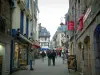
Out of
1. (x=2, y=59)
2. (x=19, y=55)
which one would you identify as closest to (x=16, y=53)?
(x=19, y=55)

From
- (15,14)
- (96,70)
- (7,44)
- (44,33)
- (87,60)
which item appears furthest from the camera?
(44,33)

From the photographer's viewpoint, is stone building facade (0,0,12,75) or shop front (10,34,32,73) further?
shop front (10,34,32,73)

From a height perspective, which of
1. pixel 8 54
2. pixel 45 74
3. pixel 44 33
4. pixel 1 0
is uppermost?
pixel 44 33

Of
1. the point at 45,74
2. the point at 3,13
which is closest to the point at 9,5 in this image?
the point at 3,13

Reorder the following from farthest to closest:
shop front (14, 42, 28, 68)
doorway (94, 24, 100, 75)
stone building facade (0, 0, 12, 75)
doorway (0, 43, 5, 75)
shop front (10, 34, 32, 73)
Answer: shop front (14, 42, 28, 68)
shop front (10, 34, 32, 73)
doorway (0, 43, 5, 75)
stone building facade (0, 0, 12, 75)
doorway (94, 24, 100, 75)

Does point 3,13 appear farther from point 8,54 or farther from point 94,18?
point 94,18

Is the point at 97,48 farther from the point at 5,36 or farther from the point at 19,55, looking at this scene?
the point at 19,55

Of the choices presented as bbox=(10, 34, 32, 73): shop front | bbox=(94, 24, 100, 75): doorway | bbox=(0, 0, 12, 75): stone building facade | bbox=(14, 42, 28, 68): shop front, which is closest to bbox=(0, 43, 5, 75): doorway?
bbox=(0, 0, 12, 75): stone building facade

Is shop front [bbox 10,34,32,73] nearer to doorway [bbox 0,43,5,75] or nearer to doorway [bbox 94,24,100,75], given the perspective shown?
doorway [bbox 0,43,5,75]

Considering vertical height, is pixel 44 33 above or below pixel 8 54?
above

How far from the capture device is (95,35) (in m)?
13.2

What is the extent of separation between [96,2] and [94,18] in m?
0.78

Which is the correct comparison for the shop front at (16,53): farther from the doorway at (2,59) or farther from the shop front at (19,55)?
the doorway at (2,59)

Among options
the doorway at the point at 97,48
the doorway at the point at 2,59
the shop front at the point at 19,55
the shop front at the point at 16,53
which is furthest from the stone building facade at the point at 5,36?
the doorway at the point at 97,48
